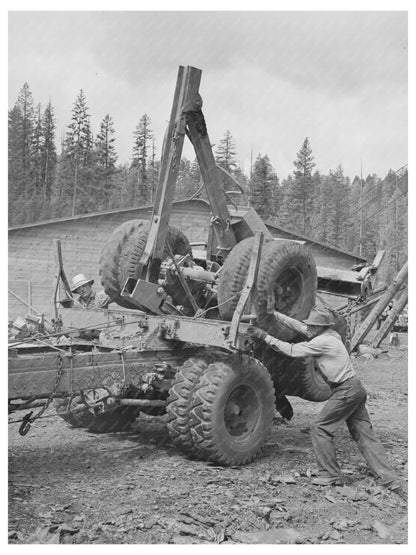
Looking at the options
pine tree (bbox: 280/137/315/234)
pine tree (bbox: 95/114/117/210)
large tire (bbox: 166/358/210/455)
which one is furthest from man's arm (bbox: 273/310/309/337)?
pine tree (bbox: 280/137/315/234)

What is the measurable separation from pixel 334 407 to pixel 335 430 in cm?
25

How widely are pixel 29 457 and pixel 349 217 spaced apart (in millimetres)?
56805

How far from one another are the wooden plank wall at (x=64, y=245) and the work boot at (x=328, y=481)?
13820mm

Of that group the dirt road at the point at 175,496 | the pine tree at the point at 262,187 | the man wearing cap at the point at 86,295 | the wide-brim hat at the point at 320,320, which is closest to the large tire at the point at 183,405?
the dirt road at the point at 175,496

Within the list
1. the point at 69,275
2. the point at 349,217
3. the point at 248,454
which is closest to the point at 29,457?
the point at 248,454

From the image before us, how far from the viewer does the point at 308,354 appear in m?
6.79

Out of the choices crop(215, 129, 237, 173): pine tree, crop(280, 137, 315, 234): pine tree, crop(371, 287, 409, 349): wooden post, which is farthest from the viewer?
crop(280, 137, 315, 234): pine tree

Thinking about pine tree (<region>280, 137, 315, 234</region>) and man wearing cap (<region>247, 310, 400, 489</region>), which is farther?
pine tree (<region>280, 137, 315, 234</region>)

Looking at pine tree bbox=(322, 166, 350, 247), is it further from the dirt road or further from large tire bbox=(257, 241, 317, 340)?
the dirt road

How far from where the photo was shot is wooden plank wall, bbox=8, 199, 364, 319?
1997 centimetres

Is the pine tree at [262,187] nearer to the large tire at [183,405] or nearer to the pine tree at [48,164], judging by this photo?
the pine tree at [48,164]

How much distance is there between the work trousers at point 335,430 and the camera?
662cm
